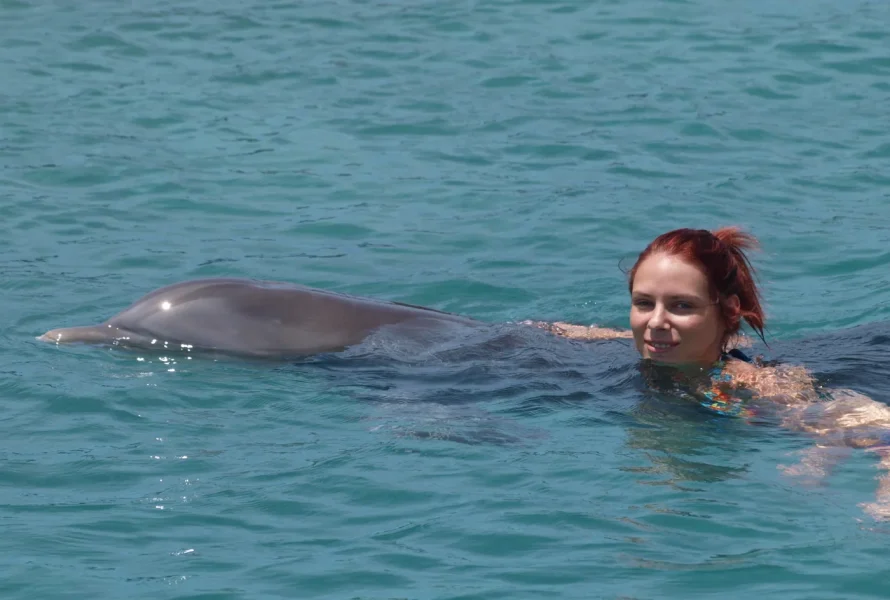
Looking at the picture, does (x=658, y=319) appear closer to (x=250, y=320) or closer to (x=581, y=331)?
(x=581, y=331)

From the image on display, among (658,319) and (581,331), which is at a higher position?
(658,319)

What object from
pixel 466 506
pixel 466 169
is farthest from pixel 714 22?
pixel 466 506

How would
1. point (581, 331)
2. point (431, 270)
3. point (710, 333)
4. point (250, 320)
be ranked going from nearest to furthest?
point (710, 333), point (250, 320), point (581, 331), point (431, 270)

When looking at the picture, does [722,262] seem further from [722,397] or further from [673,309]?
[722,397]

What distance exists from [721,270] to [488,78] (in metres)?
7.76

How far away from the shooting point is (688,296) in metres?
6.40

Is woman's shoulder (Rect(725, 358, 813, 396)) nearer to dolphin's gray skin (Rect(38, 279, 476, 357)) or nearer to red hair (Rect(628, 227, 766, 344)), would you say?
red hair (Rect(628, 227, 766, 344))

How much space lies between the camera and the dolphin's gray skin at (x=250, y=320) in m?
7.22

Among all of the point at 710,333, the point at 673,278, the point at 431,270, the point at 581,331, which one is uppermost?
the point at 673,278

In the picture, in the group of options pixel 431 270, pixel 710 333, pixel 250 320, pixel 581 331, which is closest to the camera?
pixel 710 333

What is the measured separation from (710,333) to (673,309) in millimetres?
217

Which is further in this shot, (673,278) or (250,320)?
(250,320)

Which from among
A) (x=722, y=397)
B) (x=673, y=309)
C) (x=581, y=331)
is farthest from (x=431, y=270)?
(x=722, y=397)

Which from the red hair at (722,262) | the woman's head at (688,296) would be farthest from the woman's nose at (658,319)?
the red hair at (722,262)
